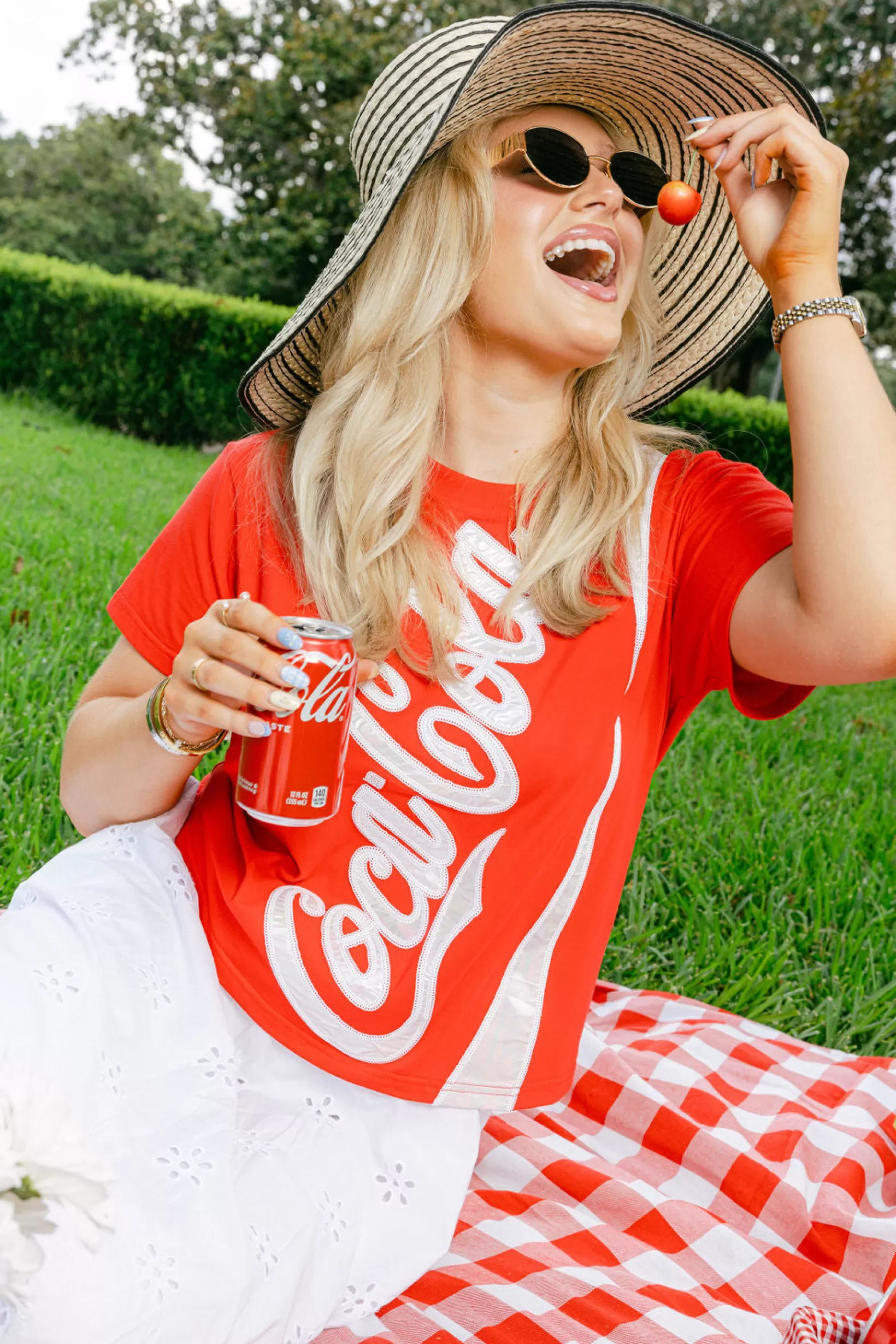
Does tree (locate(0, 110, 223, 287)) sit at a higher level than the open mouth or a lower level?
higher

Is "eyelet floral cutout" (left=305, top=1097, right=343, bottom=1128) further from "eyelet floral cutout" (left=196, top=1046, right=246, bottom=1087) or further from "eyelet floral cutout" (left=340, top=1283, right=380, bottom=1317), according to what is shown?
"eyelet floral cutout" (left=340, top=1283, right=380, bottom=1317)

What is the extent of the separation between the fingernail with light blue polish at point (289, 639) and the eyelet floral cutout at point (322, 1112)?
2.58 ft

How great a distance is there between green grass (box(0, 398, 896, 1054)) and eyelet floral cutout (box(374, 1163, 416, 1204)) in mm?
1333

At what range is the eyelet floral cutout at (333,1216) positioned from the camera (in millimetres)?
1654

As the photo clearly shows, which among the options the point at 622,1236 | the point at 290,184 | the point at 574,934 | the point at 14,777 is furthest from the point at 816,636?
the point at 290,184

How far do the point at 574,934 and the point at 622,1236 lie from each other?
2.06 ft

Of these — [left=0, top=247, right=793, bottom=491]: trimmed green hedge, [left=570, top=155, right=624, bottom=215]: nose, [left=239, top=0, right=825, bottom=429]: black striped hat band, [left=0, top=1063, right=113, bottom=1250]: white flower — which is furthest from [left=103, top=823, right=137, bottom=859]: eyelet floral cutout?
[left=0, top=247, right=793, bottom=491]: trimmed green hedge

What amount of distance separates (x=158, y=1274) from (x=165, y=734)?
0.75 m

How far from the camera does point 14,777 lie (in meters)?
3.19

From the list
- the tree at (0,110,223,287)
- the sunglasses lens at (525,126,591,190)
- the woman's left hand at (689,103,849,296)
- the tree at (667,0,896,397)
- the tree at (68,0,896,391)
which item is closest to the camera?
the woman's left hand at (689,103,849,296)

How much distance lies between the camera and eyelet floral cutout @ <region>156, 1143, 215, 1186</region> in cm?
151

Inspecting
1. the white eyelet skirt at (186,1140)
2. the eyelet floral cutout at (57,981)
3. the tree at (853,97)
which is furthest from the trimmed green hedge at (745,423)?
the eyelet floral cutout at (57,981)

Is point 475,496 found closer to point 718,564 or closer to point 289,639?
point 718,564

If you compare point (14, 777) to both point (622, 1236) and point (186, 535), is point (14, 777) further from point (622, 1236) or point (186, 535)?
point (622, 1236)
